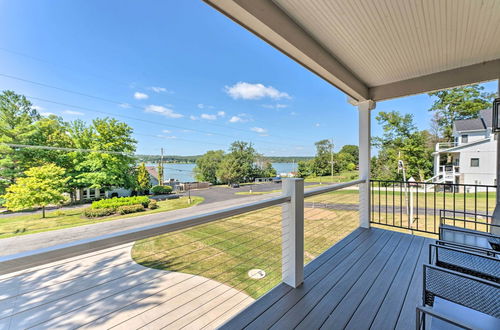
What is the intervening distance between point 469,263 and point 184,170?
718 inches

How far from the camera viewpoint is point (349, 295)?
1.75 metres

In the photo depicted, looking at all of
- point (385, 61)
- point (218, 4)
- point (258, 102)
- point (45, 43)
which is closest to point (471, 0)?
point (385, 61)

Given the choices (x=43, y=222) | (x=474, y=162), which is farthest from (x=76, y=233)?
(x=474, y=162)

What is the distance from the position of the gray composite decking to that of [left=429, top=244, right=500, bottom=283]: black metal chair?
398 mm

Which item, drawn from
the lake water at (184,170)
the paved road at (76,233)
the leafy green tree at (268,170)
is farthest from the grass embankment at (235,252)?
the leafy green tree at (268,170)

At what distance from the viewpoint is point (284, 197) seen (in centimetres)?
178

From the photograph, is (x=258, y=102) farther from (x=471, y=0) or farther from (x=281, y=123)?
(x=471, y=0)

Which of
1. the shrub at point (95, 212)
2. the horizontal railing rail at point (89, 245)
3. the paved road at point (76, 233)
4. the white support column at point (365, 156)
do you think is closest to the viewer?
the horizontal railing rail at point (89, 245)

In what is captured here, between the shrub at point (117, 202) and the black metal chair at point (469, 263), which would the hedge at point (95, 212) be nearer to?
the shrub at point (117, 202)

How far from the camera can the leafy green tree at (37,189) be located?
926 centimetres

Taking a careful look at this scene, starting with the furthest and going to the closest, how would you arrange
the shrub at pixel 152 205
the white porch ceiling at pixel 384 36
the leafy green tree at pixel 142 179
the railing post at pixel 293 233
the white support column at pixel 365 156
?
the leafy green tree at pixel 142 179 → the shrub at pixel 152 205 → the white support column at pixel 365 156 → the railing post at pixel 293 233 → the white porch ceiling at pixel 384 36

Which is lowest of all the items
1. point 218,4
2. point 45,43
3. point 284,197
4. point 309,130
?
point 284,197

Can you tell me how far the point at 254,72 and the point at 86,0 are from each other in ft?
53.5

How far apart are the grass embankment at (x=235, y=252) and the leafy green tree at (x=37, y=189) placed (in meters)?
6.71
